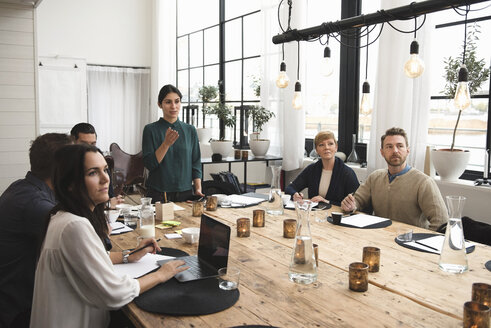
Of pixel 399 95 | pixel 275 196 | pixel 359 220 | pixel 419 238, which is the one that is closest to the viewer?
pixel 419 238

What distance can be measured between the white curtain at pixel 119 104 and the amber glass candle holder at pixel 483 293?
706 centimetres

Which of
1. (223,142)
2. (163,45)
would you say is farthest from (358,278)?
(163,45)

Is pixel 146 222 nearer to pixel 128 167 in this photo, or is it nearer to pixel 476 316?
pixel 476 316

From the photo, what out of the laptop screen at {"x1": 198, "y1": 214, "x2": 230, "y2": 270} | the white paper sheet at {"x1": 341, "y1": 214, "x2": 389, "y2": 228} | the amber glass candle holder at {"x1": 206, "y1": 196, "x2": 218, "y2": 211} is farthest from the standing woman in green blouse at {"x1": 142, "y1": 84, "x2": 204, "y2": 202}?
the laptop screen at {"x1": 198, "y1": 214, "x2": 230, "y2": 270}

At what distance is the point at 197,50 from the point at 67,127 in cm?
247

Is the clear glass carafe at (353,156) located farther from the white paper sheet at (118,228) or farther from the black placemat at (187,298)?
the black placemat at (187,298)

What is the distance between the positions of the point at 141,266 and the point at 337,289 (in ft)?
2.69

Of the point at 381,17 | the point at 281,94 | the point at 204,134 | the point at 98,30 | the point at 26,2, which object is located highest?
the point at 98,30

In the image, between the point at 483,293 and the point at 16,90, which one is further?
the point at 16,90

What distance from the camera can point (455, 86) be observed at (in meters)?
3.52

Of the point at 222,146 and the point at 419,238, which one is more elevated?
the point at 222,146

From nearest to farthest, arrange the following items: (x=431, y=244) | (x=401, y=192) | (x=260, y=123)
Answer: (x=431, y=244) → (x=401, y=192) → (x=260, y=123)

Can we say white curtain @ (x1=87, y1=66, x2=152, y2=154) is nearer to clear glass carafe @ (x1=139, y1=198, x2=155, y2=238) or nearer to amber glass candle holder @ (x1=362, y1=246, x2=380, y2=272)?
clear glass carafe @ (x1=139, y1=198, x2=155, y2=238)

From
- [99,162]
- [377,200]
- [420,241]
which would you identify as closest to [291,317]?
[99,162]
